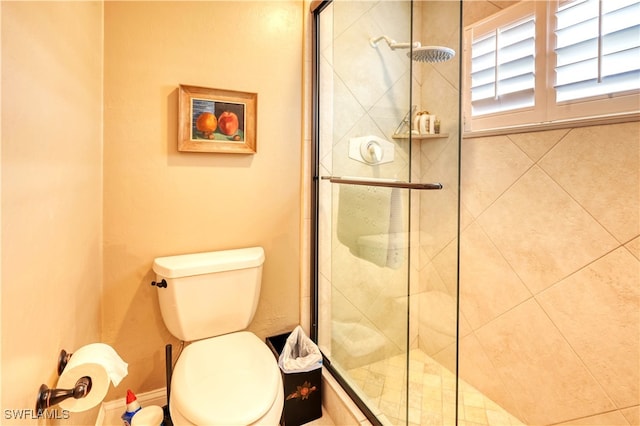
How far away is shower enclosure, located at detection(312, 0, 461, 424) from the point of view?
103 cm

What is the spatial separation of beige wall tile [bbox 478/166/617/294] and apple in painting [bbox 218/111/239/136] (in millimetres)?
1424

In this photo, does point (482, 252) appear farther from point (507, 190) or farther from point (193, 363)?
point (193, 363)

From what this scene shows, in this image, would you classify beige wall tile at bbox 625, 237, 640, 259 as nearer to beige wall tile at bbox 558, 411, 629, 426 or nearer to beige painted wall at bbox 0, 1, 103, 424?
beige wall tile at bbox 558, 411, 629, 426

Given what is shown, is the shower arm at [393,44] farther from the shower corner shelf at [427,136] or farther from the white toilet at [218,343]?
the white toilet at [218,343]

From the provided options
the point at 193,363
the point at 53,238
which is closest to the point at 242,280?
the point at 193,363

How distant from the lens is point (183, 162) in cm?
145

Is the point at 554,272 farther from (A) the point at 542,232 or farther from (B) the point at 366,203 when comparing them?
(B) the point at 366,203

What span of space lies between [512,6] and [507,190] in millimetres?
901

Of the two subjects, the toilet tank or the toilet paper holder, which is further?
the toilet tank

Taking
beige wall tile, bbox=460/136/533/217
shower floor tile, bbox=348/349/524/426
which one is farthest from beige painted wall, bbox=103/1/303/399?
beige wall tile, bbox=460/136/533/217

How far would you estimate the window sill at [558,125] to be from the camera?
1140 millimetres

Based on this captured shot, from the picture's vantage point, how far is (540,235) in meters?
1.42

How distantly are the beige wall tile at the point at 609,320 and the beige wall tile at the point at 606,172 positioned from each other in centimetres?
13

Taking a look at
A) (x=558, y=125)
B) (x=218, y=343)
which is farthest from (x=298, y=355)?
(x=558, y=125)
